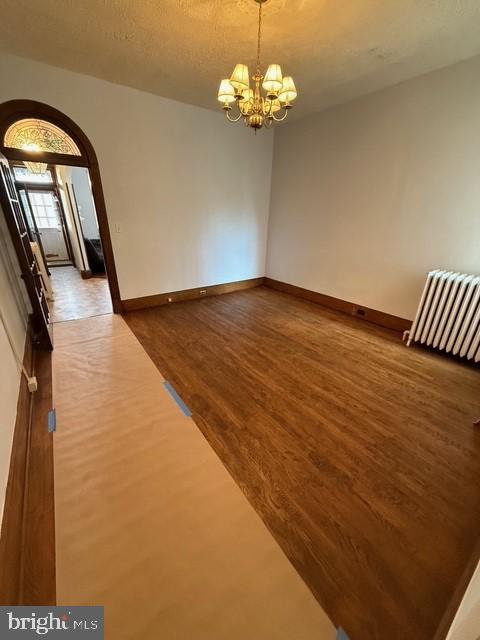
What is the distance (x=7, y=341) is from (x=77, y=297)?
2.84m

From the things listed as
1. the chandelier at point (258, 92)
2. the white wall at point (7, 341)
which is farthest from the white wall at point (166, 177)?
the chandelier at point (258, 92)

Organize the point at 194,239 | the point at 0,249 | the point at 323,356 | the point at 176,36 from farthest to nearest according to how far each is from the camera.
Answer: the point at 194,239, the point at 323,356, the point at 0,249, the point at 176,36

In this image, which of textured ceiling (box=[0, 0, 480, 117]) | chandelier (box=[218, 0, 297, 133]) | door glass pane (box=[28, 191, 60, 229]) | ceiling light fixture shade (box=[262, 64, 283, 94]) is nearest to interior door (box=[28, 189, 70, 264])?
door glass pane (box=[28, 191, 60, 229])

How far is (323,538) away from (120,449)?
51.3 inches

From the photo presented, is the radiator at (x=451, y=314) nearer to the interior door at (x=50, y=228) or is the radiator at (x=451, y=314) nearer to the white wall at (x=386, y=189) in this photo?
the white wall at (x=386, y=189)

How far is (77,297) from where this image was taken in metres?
4.44

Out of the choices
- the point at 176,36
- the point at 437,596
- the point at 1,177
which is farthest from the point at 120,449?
the point at 176,36

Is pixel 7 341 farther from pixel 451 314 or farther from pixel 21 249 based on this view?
pixel 451 314

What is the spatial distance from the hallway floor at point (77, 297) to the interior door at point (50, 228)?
4.84ft

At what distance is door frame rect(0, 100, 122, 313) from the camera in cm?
262

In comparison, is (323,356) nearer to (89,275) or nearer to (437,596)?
(437,596)

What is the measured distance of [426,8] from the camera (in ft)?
5.96

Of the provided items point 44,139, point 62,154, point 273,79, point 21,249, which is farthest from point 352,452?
point 44,139

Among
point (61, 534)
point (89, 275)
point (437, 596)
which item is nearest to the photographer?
point (437, 596)
